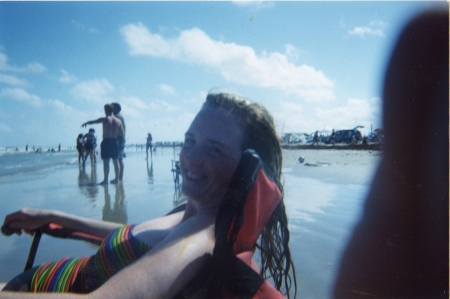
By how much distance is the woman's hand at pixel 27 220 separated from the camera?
170cm

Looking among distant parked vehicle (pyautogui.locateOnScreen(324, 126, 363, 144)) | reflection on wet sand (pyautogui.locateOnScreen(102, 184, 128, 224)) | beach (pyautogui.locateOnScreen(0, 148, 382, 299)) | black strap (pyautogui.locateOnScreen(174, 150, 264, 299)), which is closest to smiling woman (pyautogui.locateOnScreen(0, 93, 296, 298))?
black strap (pyautogui.locateOnScreen(174, 150, 264, 299))

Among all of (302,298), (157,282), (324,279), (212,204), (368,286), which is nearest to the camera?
(157,282)

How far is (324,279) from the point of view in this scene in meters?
2.25

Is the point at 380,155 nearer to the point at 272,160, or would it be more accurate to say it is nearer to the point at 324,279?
the point at 272,160

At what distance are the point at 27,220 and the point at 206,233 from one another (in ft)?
3.94

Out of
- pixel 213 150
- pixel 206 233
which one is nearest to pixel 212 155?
pixel 213 150

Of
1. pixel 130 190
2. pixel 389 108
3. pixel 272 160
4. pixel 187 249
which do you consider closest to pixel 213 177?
pixel 272 160

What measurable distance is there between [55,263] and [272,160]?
112cm

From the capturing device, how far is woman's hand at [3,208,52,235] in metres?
1.70

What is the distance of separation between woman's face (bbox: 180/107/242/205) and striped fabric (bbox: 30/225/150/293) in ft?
1.15

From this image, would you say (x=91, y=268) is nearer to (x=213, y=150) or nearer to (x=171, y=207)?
(x=213, y=150)

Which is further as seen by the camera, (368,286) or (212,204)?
(368,286)

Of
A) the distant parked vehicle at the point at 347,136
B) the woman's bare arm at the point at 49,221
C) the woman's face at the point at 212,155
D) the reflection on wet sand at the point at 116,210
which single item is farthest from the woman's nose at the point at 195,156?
the distant parked vehicle at the point at 347,136

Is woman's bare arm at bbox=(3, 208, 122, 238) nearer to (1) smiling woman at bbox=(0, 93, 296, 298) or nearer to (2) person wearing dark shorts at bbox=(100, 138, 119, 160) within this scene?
(1) smiling woman at bbox=(0, 93, 296, 298)
